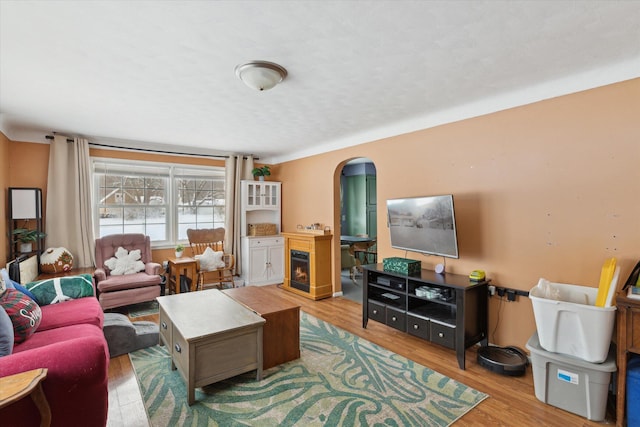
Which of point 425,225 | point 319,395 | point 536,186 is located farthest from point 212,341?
point 536,186

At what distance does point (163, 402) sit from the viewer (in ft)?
7.06

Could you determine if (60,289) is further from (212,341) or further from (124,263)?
(212,341)

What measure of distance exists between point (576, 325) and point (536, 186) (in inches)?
45.4

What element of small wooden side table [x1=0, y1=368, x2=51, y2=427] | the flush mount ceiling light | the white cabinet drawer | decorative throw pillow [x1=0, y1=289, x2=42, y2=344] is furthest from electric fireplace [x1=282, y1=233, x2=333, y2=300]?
small wooden side table [x1=0, y1=368, x2=51, y2=427]

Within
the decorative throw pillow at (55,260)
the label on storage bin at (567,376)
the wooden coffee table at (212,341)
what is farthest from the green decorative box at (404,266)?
the decorative throw pillow at (55,260)

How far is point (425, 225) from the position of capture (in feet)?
10.2

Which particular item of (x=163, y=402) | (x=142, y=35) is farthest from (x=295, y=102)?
(x=163, y=402)

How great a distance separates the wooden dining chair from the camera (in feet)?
15.7

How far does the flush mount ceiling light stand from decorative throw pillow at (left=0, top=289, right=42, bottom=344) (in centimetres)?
223

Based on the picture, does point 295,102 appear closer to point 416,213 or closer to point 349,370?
point 416,213

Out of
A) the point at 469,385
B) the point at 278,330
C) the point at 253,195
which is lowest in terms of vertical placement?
the point at 469,385

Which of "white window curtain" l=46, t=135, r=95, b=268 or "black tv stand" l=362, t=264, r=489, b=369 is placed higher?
"white window curtain" l=46, t=135, r=95, b=268

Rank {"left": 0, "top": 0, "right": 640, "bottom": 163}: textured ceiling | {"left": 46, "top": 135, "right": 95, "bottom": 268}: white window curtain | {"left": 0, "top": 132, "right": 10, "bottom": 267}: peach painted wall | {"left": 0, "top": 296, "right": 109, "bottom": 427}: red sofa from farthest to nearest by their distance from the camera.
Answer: {"left": 46, "top": 135, "right": 95, "bottom": 268}: white window curtain, {"left": 0, "top": 132, "right": 10, "bottom": 267}: peach painted wall, {"left": 0, "top": 0, "right": 640, "bottom": 163}: textured ceiling, {"left": 0, "top": 296, "right": 109, "bottom": 427}: red sofa

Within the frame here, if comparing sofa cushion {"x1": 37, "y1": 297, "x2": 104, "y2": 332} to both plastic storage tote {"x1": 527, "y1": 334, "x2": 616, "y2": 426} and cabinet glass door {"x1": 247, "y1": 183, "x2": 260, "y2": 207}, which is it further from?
plastic storage tote {"x1": 527, "y1": 334, "x2": 616, "y2": 426}
